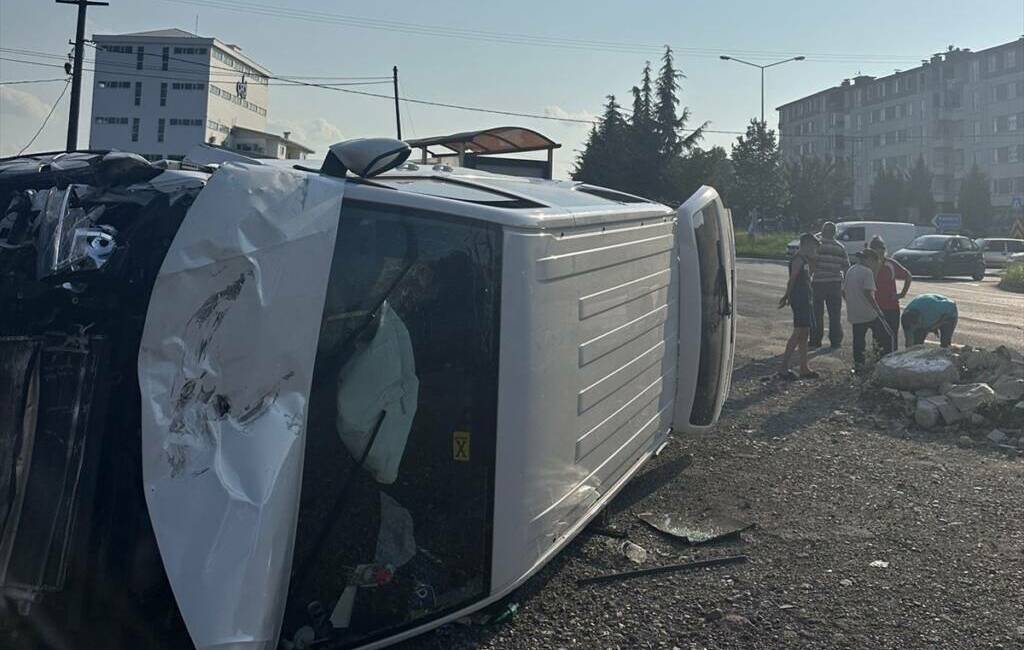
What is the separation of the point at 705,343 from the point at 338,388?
3256 millimetres

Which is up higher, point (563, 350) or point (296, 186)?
point (296, 186)

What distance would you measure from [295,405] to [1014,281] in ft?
91.6

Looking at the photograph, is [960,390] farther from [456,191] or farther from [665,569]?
[456,191]

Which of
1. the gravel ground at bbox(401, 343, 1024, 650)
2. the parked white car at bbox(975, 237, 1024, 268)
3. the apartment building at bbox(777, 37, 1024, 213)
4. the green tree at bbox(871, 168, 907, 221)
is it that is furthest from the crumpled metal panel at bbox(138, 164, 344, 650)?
the apartment building at bbox(777, 37, 1024, 213)

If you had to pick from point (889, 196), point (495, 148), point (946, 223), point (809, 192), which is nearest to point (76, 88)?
point (495, 148)

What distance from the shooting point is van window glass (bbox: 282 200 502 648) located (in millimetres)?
2838

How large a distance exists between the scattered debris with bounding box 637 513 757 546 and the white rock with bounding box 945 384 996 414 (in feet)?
11.5

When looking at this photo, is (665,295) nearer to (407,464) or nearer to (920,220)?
(407,464)

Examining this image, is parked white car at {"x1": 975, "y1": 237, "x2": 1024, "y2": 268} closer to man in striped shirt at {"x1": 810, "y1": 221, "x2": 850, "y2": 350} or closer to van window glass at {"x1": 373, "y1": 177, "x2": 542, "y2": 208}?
man in striped shirt at {"x1": 810, "y1": 221, "x2": 850, "y2": 350}

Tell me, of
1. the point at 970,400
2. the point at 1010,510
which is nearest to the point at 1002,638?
the point at 1010,510

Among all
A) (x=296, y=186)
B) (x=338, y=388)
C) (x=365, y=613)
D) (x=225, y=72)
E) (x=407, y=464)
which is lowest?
(x=365, y=613)

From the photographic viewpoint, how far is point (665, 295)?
5.04m

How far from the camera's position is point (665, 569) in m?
4.00

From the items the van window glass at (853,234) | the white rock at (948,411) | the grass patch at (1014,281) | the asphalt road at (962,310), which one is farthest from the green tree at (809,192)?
the white rock at (948,411)
